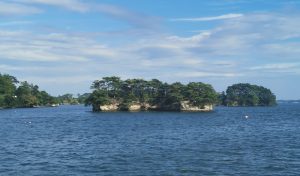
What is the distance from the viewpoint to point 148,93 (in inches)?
→ 7156

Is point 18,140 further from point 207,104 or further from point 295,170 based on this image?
point 207,104

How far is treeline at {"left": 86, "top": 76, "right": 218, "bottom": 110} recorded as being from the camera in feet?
562

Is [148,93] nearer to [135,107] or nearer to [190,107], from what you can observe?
[135,107]

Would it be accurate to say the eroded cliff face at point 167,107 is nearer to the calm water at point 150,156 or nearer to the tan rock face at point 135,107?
the tan rock face at point 135,107

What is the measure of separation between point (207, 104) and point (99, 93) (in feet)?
143

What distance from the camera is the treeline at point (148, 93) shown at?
171 m

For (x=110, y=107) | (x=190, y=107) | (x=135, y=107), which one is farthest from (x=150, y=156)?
(x=135, y=107)

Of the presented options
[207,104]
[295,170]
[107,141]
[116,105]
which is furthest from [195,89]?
[295,170]

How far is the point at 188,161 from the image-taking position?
39438mm

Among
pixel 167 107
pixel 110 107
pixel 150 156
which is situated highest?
pixel 167 107

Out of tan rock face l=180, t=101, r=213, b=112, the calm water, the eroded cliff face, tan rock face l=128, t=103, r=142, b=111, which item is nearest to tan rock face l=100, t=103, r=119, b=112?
the eroded cliff face

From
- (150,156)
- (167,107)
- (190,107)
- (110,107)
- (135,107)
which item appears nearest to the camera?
(150,156)

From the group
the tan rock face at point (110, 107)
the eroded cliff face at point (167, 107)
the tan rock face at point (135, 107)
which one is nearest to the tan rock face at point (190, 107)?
the eroded cliff face at point (167, 107)

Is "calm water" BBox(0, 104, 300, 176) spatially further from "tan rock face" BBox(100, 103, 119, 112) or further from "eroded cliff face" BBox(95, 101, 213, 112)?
"eroded cliff face" BBox(95, 101, 213, 112)
